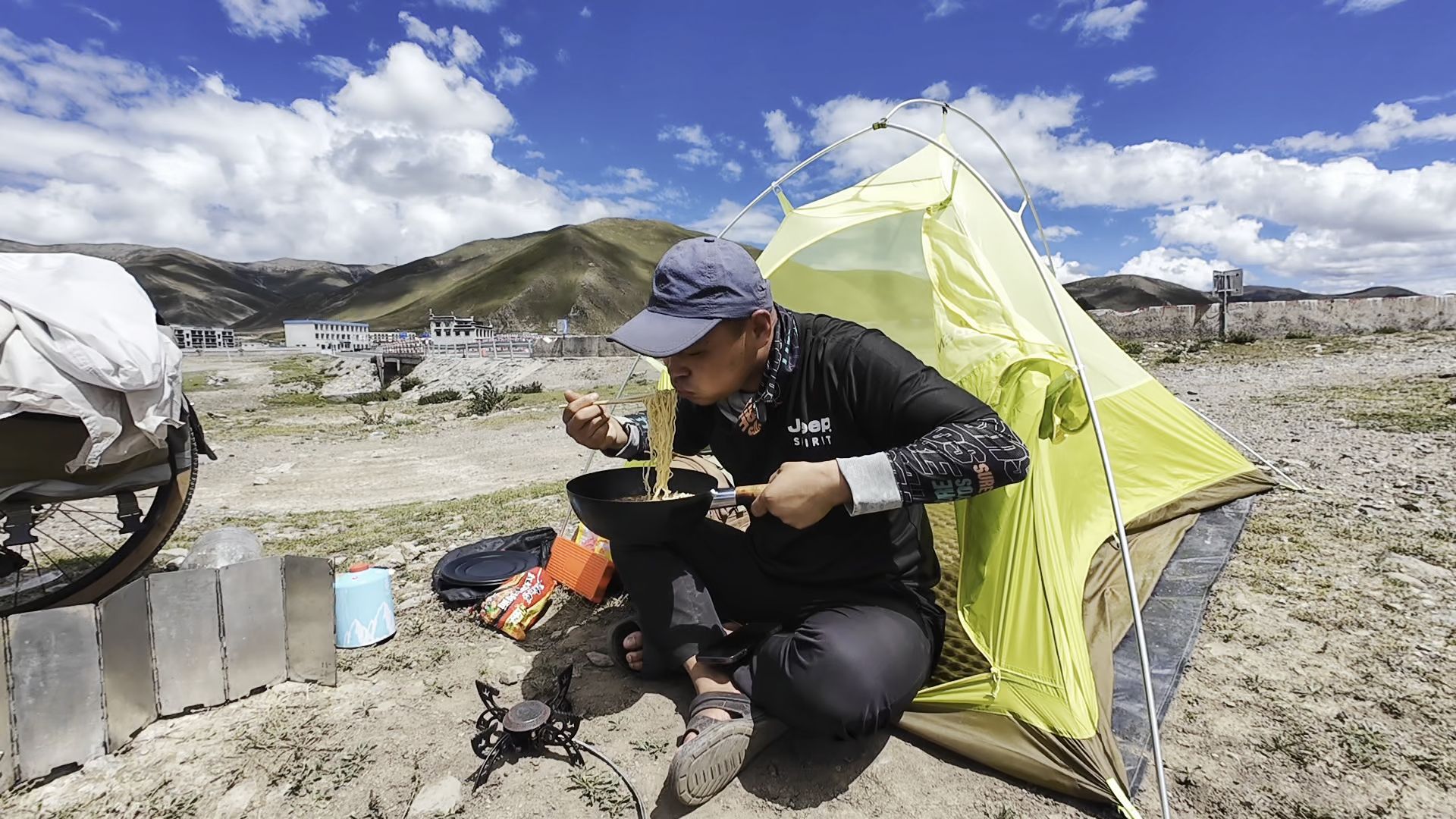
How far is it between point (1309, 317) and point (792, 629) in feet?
69.6

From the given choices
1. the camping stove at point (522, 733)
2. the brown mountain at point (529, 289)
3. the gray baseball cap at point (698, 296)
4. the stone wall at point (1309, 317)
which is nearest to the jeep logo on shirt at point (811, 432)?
the gray baseball cap at point (698, 296)

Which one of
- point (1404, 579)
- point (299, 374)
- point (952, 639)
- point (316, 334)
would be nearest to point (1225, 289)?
point (1404, 579)

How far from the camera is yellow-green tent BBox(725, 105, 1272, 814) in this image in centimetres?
217

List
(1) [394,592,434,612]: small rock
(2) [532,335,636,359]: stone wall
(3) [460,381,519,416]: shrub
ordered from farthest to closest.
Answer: (2) [532,335,636,359]: stone wall < (3) [460,381,519,416]: shrub < (1) [394,592,434,612]: small rock

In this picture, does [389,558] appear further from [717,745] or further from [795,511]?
[795,511]

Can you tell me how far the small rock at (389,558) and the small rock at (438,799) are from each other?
2.18 metres

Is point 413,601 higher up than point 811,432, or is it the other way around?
point 811,432

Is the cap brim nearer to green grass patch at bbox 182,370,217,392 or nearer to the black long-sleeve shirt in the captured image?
the black long-sleeve shirt

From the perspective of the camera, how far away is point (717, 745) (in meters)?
1.95

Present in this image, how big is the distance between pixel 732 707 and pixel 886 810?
0.53 meters

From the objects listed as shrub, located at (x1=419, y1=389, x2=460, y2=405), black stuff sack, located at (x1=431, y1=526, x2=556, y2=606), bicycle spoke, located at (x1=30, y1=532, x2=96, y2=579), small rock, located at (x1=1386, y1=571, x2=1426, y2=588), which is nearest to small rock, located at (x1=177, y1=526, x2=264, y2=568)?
black stuff sack, located at (x1=431, y1=526, x2=556, y2=606)

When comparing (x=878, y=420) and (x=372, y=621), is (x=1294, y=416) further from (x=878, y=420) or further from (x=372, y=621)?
(x=372, y=621)

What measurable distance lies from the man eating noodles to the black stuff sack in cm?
120

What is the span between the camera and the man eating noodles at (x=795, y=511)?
1861 millimetres
